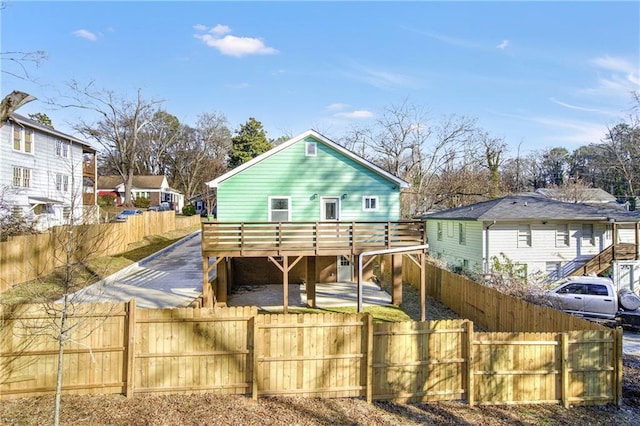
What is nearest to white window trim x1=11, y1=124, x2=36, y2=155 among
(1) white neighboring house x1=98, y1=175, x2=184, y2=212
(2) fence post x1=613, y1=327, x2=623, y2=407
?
(1) white neighboring house x1=98, y1=175, x2=184, y2=212

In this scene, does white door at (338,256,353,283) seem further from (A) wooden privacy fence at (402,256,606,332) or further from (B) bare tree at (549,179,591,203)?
(B) bare tree at (549,179,591,203)

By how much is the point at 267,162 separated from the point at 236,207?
224cm

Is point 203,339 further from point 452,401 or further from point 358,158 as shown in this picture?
point 358,158

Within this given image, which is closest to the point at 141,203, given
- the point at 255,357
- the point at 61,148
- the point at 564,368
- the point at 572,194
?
the point at 61,148

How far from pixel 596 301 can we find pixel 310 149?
11.8 m

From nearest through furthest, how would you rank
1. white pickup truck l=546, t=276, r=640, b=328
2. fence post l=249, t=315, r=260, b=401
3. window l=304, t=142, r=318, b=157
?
fence post l=249, t=315, r=260, b=401 < white pickup truck l=546, t=276, r=640, b=328 < window l=304, t=142, r=318, b=157

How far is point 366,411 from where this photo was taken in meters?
6.76

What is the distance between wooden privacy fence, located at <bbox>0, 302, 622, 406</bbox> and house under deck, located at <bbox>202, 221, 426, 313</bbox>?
5.64m

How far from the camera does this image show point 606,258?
63.8ft

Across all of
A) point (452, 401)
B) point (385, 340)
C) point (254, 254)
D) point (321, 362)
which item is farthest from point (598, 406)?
point (254, 254)

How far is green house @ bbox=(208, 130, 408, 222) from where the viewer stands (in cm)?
1589

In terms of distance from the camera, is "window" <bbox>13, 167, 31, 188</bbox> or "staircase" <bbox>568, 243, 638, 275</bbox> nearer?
"staircase" <bbox>568, 243, 638, 275</bbox>

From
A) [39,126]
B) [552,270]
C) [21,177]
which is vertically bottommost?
[552,270]

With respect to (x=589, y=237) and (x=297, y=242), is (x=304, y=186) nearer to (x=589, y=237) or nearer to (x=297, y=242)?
(x=297, y=242)
